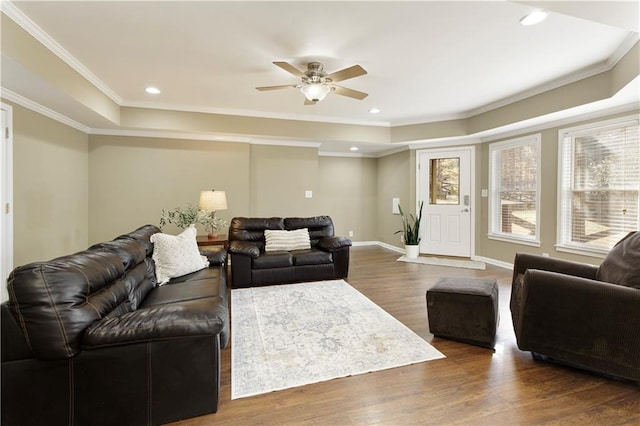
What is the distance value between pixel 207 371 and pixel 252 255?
2390 mm

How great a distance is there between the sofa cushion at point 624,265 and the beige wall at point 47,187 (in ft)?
17.9

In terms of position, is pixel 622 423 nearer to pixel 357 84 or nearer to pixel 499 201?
pixel 357 84

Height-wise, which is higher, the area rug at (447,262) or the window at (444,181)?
the window at (444,181)

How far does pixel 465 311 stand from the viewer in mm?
2393

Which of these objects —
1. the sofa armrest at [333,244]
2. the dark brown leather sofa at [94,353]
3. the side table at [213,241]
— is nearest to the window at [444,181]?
the sofa armrest at [333,244]

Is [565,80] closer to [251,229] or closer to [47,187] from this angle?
[251,229]

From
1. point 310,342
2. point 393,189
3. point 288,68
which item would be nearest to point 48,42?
point 288,68

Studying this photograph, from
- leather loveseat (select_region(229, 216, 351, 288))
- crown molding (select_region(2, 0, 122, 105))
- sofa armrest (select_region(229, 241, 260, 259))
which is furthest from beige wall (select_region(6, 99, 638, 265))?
sofa armrest (select_region(229, 241, 260, 259))

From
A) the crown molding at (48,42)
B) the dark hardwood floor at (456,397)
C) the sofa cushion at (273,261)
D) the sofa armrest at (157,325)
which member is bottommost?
the dark hardwood floor at (456,397)

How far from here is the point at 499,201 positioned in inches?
205

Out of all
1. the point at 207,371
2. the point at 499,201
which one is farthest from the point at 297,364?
the point at 499,201

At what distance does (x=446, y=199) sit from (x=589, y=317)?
415 centimetres

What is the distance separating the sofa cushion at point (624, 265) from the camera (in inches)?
74.3

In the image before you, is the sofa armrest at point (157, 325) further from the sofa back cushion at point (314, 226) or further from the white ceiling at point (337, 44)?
the sofa back cushion at point (314, 226)
